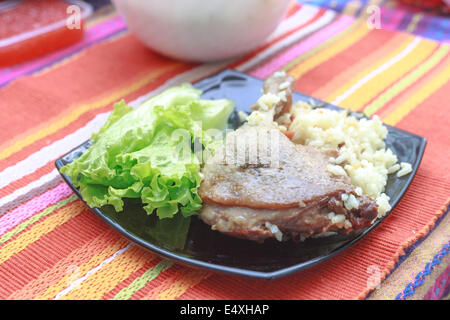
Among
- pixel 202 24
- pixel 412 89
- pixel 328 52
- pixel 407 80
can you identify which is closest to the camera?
pixel 202 24

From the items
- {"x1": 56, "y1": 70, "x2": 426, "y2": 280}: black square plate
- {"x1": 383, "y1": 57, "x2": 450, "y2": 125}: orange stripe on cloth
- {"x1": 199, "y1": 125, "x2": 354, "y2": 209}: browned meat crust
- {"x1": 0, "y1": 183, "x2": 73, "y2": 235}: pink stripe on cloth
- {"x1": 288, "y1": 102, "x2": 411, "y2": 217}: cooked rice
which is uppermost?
{"x1": 199, "y1": 125, "x2": 354, "y2": 209}: browned meat crust

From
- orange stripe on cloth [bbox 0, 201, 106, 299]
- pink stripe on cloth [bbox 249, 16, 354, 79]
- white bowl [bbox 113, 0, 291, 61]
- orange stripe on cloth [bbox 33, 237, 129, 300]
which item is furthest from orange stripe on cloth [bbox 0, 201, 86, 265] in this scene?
pink stripe on cloth [bbox 249, 16, 354, 79]

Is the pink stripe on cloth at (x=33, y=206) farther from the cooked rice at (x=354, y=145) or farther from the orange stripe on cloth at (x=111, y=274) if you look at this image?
the cooked rice at (x=354, y=145)

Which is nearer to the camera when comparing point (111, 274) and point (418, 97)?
point (111, 274)

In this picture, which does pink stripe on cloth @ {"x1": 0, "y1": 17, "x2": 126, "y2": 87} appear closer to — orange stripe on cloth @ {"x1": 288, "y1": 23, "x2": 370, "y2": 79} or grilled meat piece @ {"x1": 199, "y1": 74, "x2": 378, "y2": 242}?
orange stripe on cloth @ {"x1": 288, "y1": 23, "x2": 370, "y2": 79}

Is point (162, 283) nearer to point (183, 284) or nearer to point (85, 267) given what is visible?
point (183, 284)

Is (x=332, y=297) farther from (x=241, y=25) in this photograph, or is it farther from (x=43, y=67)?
(x=43, y=67)

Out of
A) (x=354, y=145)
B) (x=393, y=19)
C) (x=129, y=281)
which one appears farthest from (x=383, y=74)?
(x=129, y=281)
